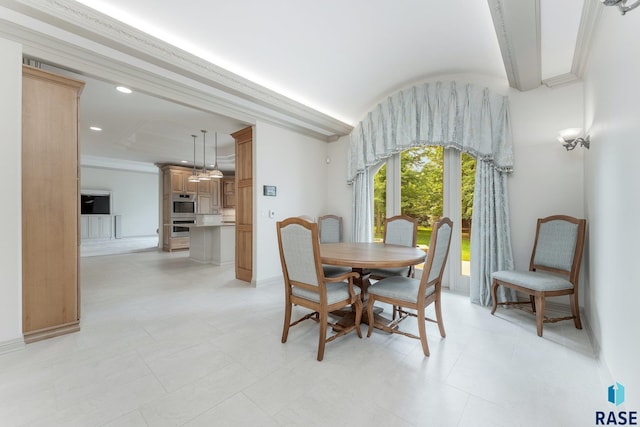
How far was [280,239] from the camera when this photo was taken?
225 centimetres

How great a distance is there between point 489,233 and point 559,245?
634 mm

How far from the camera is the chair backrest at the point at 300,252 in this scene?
1.98 metres

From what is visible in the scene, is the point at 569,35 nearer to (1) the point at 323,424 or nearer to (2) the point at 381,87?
(2) the point at 381,87

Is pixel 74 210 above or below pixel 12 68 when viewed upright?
below

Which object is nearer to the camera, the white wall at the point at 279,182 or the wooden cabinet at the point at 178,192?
the white wall at the point at 279,182

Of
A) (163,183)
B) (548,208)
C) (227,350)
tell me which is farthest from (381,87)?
(163,183)

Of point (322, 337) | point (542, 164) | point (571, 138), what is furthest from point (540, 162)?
point (322, 337)

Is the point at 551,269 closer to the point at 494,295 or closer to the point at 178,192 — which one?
the point at 494,295

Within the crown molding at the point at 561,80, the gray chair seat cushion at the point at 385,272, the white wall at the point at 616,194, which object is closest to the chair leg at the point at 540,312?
the white wall at the point at 616,194

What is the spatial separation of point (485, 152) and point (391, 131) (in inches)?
51.9

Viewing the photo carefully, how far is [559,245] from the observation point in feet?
8.88

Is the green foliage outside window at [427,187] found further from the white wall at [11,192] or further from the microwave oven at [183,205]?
the microwave oven at [183,205]

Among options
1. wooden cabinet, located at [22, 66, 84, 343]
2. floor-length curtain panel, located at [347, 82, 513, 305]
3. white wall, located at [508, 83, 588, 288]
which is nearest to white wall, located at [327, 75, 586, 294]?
white wall, located at [508, 83, 588, 288]

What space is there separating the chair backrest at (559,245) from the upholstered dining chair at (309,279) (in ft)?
6.93
